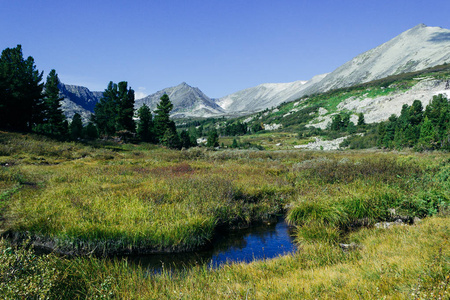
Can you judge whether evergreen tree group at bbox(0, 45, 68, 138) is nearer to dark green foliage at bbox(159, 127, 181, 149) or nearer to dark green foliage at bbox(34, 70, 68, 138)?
dark green foliage at bbox(34, 70, 68, 138)

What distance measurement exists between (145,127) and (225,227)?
59803 mm

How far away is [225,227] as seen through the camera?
9977 millimetres

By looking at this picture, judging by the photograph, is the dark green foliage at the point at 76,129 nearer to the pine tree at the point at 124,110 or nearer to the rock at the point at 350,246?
the pine tree at the point at 124,110

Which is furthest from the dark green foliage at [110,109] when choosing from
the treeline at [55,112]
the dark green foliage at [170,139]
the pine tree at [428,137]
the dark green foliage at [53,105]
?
the pine tree at [428,137]

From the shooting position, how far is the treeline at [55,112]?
41.4 m

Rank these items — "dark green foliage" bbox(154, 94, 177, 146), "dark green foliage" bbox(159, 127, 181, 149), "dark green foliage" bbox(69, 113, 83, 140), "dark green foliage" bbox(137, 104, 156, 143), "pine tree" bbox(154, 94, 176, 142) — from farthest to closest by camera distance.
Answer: "dark green foliage" bbox(137, 104, 156, 143), "pine tree" bbox(154, 94, 176, 142), "dark green foliage" bbox(154, 94, 177, 146), "dark green foliage" bbox(159, 127, 181, 149), "dark green foliage" bbox(69, 113, 83, 140)

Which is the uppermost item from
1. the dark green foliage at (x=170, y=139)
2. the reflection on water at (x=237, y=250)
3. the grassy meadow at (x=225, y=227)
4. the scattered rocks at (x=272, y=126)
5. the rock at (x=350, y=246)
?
the scattered rocks at (x=272, y=126)

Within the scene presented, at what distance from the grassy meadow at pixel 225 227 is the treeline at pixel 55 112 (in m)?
34.3

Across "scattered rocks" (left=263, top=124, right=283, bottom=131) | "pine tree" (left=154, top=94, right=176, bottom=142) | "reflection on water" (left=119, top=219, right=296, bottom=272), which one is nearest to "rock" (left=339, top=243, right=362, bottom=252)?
"reflection on water" (left=119, top=219, right=296, bottom=272)

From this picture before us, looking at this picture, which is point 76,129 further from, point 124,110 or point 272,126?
point 272,126

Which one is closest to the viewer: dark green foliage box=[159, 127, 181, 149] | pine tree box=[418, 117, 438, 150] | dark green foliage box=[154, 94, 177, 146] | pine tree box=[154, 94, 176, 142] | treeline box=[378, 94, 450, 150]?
pine tree box=[418, 117, 438, 150]

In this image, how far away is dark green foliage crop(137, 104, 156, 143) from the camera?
6469 centimetres

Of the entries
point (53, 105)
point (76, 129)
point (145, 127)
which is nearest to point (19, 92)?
point (53, 105)

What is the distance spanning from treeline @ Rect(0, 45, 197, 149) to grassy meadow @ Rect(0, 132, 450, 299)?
34312 mm
